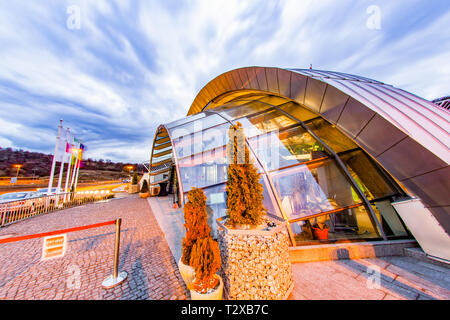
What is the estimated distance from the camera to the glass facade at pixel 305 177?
4.91m

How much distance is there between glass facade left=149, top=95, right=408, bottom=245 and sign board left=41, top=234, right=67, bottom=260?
3.25 metres

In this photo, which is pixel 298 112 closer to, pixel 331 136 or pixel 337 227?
pixel 331 136

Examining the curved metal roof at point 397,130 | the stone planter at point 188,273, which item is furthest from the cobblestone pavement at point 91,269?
the curved metal roof at point 397,130

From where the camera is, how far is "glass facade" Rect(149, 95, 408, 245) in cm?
491

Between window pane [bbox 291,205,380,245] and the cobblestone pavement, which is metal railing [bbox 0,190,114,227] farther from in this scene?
window pane [bbox 291,205,380,245]

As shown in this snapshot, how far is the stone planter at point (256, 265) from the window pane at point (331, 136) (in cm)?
455

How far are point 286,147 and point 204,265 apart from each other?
4995mm

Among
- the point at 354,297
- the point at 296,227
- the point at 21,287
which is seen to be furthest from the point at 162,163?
the point at 354,297

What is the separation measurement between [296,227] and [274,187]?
1.34 meters

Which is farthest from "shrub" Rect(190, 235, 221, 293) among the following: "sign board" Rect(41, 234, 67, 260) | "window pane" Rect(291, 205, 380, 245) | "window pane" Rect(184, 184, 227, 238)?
"window pane" Rect(291, 205, 380, 245)

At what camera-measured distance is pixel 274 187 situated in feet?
17.3

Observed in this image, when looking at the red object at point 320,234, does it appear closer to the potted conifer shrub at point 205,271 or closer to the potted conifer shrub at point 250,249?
the potted conifer shrub at point 250,249

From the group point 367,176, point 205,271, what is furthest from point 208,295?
point 367,176

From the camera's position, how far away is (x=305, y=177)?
5.47 metres
